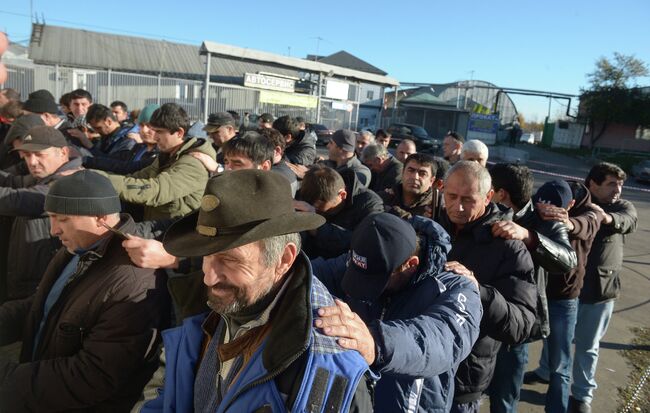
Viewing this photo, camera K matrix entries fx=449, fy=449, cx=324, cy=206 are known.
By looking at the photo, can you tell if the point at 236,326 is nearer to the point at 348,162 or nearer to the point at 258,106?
the point at 348,162

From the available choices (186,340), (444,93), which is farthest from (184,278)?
(444,93)

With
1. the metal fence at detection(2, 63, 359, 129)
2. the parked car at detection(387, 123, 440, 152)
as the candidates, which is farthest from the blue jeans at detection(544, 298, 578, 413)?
the parked car at detection(387, 123, 440, 152)

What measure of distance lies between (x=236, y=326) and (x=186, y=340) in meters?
0.27

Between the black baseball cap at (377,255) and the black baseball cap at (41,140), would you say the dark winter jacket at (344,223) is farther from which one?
the black baseball cap at (41,140)

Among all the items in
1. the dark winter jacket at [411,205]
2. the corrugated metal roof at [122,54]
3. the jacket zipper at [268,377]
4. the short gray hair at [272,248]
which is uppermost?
the corrugated metal roof at [122,54]

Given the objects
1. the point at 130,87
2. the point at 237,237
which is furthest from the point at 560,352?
the point at 130,87

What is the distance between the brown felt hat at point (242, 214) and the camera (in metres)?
1.38

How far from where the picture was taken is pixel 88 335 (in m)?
1.98

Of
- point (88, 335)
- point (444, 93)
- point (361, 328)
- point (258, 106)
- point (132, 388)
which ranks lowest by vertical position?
point (132, 388)

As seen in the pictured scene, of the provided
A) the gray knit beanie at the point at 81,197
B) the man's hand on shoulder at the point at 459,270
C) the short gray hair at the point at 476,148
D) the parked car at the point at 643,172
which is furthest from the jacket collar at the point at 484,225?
the parked car at the point at 643,172

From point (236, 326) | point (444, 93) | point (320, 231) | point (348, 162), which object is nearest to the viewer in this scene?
point (236, 326)

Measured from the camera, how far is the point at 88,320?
1.97 meters

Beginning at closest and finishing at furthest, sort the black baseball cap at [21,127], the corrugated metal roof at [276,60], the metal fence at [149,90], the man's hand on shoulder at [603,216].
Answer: the man's hand on shoulder at [603,216] → the black baseball cap at [21,127] → the corrugated metal roof at [276,60] → the metal fence at [149,90]

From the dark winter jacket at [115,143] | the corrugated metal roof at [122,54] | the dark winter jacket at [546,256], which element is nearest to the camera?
the dark winter jacket at [546,256]
